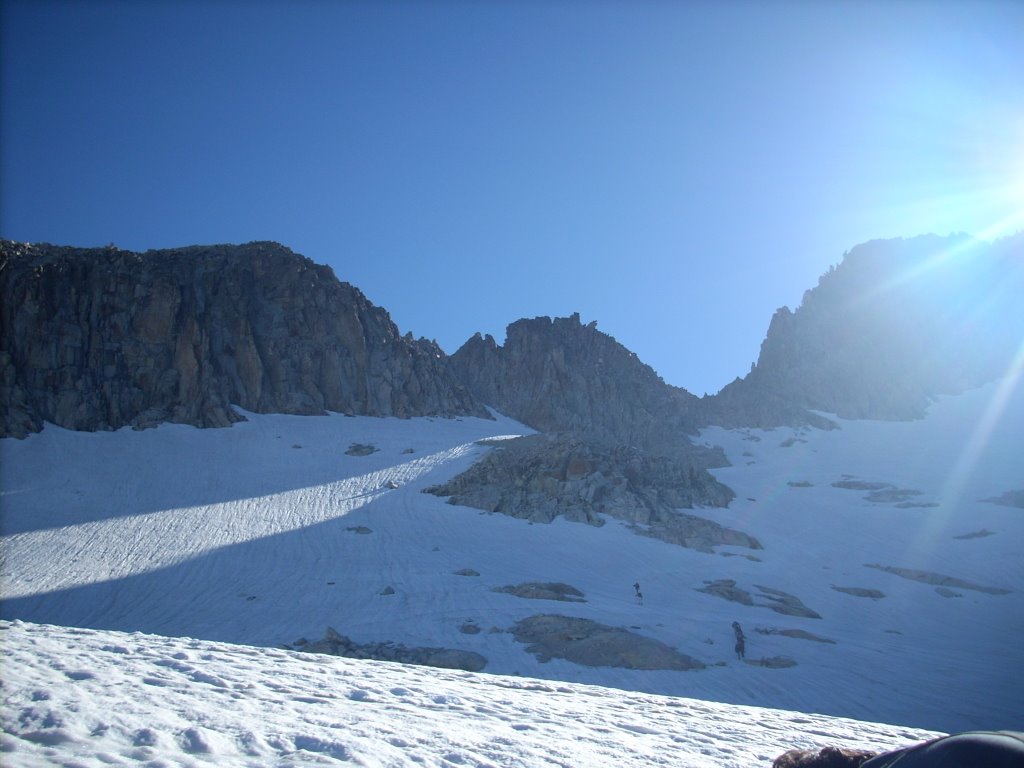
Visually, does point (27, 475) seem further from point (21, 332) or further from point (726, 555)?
point (726, 555)

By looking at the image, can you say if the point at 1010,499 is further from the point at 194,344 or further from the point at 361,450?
the point at 194,344

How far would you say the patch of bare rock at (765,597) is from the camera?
96.8ft

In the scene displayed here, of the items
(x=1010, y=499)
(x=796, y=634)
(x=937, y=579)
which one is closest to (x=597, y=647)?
(x=796, y=634)

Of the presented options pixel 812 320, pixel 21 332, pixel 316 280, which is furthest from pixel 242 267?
pixel 812 320

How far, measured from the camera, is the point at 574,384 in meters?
87.6

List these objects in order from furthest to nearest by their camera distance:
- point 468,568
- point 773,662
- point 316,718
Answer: point 468,568
point 773,662
point 316,718

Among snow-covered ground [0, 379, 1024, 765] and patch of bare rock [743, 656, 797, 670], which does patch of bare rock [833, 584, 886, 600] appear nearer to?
snow-covered ground [0, 379, 1024, 765]

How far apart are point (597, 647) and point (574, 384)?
69.1 m

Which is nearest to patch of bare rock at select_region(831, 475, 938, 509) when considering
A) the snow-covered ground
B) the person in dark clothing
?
the snow-covered ground

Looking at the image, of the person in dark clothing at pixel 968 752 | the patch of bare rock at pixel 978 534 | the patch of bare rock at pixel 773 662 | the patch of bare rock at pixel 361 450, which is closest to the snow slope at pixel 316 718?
the person in dark clothing at pixel 968 752

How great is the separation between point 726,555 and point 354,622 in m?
25.1

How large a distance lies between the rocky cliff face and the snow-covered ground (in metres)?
28.9

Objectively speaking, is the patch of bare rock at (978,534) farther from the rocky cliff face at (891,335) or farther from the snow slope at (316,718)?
the snow slope at (316,718)

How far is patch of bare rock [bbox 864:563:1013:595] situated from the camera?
3591cm
